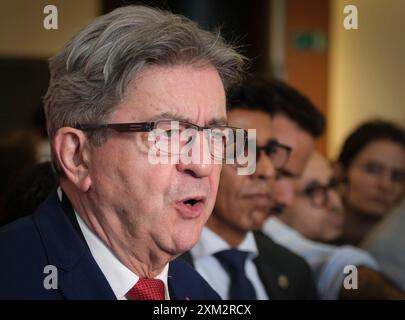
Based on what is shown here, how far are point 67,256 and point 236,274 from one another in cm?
45

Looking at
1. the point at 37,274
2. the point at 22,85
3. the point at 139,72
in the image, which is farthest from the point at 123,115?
the point at 22,85

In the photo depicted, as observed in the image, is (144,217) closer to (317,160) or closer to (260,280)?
(260,280)

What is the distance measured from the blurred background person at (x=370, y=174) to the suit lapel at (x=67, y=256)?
2.44 feet

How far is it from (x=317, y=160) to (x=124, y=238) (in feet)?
2.05

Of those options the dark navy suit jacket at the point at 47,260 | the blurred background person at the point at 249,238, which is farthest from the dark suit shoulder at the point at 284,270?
the dark navy suit jacket at the point at 47,260

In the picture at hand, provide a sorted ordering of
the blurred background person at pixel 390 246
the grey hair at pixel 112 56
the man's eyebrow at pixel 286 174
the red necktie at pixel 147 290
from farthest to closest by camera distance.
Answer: the blurred background person at pixel 390 246
the man's eyebrow at pixel 286 174
the red necktie at pixel 147 290
the grey hair at pixel 112 56

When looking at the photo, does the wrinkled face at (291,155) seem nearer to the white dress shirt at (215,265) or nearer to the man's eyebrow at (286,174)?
the man's eyebrow at (286,174)

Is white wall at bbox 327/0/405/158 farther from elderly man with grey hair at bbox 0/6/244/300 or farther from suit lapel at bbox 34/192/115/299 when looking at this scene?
suit lapel at bbox 34/192/115/299

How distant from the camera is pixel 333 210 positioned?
1950 mm

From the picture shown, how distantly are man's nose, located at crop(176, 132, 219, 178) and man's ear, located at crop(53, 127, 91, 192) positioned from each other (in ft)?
0.58

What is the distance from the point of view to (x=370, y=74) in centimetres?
192

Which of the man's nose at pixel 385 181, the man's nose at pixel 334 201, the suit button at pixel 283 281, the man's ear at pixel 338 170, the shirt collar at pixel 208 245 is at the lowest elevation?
the suit button at pixel 283 281

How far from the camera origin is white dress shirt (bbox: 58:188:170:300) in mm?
1466

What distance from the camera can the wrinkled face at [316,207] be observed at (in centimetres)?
189
